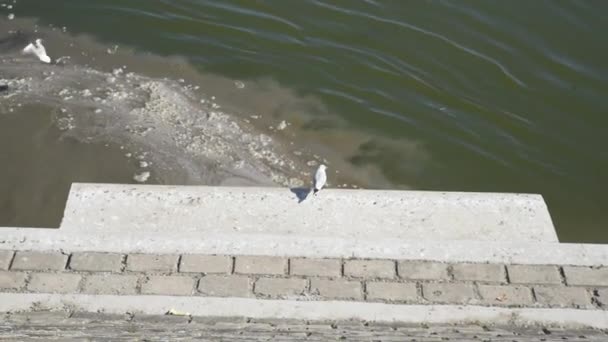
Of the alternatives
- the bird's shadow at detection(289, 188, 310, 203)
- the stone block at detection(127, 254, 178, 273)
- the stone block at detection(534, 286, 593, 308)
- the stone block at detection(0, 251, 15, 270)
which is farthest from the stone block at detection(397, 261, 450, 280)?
the stone block at detection(0, 251, 15, 270)

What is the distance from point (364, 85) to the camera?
868 cm

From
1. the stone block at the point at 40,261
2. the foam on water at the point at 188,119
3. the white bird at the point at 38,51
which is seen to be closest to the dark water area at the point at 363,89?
the foam on water at the point at 188,119

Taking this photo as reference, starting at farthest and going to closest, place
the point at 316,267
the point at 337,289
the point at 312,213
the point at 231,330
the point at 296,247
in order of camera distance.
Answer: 1. the point at 312,213
2. the point at 296,247
3. the point at 316,267
4. the point at 337,289
5. the point at 231,330

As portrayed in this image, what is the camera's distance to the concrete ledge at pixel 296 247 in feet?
17.3

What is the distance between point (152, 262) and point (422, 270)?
181cm

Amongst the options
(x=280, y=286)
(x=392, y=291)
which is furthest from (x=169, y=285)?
(x=392, y=291)

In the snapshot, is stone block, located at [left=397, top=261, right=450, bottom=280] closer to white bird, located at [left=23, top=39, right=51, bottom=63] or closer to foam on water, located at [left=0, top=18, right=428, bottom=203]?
foam on water, located at [left=0, top=18, right=428, bottom=203]

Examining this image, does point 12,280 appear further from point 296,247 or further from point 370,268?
point 370,268

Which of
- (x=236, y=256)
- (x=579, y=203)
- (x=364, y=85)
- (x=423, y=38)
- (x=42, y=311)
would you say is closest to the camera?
(x=42, y=311)

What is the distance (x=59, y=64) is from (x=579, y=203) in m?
5.81

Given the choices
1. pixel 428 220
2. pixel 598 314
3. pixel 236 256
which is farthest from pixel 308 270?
pixel 598 314

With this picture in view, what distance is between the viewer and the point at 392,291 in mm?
5047

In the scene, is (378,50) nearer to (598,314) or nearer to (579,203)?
(579,203)

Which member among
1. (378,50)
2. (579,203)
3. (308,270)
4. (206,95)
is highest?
(378,50)
